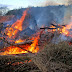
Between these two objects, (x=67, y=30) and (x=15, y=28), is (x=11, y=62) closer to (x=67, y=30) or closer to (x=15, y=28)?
(x=67, y=30)

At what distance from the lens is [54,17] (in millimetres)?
12430

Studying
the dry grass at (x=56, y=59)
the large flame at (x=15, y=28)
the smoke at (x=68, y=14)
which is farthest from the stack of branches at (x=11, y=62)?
the smoke at (x=68, y=14)

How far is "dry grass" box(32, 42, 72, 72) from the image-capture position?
180 cm

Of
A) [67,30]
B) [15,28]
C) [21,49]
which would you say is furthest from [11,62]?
[15,28]

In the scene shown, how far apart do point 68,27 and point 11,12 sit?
25.8ft

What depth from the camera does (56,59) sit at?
1950 millimetres

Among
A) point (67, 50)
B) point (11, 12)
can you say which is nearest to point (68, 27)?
point (67, 50)

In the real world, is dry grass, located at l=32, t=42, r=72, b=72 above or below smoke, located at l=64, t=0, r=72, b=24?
below

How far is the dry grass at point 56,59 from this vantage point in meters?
1.80

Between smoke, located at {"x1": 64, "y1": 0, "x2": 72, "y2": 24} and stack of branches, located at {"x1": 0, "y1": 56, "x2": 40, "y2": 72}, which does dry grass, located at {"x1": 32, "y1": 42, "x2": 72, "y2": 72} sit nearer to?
stack of branches, located at {"x1": 0, "y1": 56, "x2": 40, "y2": 72}

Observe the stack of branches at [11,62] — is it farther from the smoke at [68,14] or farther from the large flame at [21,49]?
the smoke at [68,14]

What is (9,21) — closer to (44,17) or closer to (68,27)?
(44,17)

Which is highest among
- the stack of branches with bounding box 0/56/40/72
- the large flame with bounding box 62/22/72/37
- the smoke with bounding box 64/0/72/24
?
the smoke with bounding box 64/0/72/24

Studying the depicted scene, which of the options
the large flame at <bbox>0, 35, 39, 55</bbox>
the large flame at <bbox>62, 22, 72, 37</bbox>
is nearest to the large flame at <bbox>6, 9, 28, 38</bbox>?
the large flame at <bbox>0, 35, 39, 55</bbox>
